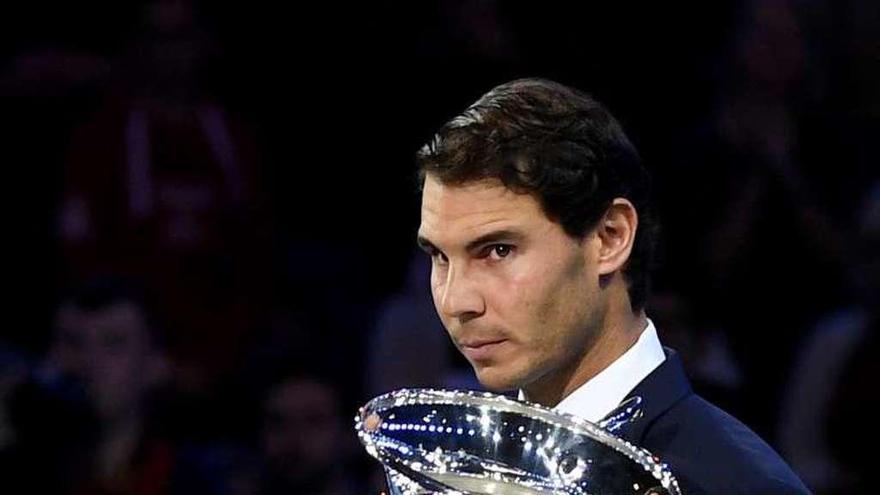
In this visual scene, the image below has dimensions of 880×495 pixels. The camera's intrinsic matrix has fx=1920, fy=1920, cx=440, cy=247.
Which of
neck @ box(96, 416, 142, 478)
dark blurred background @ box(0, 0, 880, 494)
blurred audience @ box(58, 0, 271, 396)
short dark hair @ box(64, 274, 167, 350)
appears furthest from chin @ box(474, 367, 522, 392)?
blurred audience @ box(58, 0, 271, 396)

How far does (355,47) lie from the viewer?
5.87 meters

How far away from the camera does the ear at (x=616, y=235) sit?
2148 mm

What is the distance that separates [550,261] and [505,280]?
0.18ft

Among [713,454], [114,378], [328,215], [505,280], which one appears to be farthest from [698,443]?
[328,215]

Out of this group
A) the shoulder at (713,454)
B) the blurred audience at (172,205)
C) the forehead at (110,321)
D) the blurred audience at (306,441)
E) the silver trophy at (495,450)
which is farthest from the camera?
the blurred audience at (172,205)

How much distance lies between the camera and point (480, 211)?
6.80ft

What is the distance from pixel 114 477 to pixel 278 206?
1.52 meters

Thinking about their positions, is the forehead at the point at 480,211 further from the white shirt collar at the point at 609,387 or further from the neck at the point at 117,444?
the neck at the point at 117,444

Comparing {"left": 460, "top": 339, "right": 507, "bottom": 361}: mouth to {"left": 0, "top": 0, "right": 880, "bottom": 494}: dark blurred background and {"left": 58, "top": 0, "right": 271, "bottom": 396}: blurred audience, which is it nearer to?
{"left": 0, "top": 0, "right": 880, "bottom": 494}: dark blurred background

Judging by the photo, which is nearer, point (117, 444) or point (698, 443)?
point (698, 443)

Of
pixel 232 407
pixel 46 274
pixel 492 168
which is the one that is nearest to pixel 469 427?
pixel 492 168

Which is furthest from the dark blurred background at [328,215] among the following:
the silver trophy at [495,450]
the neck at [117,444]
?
the silver trophy at [495,450]

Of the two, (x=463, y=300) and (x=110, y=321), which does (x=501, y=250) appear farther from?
(x=110, y=321)

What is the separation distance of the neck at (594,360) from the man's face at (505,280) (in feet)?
0.12
